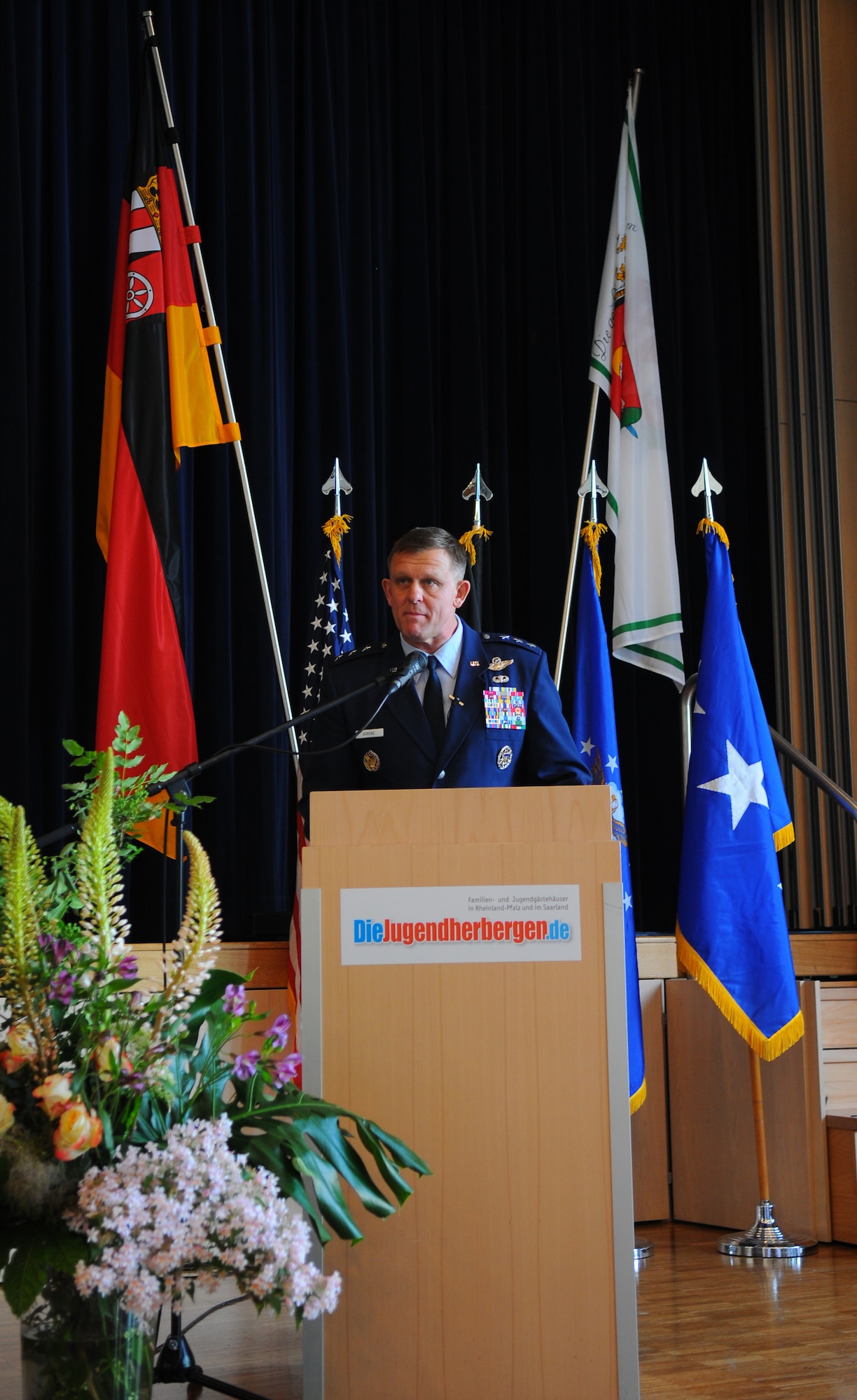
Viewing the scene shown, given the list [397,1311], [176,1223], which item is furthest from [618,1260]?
[176,1223]

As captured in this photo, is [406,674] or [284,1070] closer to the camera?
[284,1070]

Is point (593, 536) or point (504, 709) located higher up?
point (593, 536)

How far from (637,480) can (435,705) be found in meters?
2.08

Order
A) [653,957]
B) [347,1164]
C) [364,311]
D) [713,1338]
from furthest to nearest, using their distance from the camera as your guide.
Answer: [364,311]
[653,957]
[713,1338]
[347,1164]

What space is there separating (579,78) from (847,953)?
11.9ft

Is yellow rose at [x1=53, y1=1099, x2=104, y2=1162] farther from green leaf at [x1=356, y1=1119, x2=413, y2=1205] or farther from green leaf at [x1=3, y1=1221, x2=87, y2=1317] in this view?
green leaf at [x1=356, y1=1119, x2=413, y2=1205]

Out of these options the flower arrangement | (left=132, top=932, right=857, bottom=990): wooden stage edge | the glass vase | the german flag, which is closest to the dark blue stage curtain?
(left=132, top=932, right=857, bottom=990): wooden stage edge

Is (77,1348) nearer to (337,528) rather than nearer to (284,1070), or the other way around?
(284,1070)

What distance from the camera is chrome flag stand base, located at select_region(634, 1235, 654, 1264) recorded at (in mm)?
3226

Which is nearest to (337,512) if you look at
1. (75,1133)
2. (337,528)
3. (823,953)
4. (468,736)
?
(337,528)

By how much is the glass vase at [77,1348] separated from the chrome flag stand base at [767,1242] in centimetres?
215

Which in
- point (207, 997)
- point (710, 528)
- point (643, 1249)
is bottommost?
point (643, 1249)

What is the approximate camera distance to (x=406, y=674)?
2.48 meters

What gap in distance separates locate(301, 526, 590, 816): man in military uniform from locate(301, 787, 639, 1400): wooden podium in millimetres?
773
